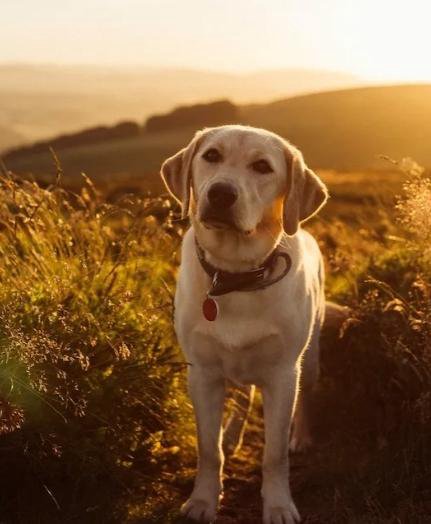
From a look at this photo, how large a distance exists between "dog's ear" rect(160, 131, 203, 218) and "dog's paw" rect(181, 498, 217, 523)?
1510 millimetres

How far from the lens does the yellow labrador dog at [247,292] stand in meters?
4.25

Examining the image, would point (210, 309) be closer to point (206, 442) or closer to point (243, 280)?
point (243, 280)

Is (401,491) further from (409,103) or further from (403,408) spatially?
(409,103)

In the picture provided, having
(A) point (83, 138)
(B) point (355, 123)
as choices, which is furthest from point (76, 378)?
(A) point (83, 138)

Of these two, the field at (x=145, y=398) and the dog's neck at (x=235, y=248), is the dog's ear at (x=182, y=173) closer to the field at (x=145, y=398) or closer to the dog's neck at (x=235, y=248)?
the dog's neck at (x=235, y=248)

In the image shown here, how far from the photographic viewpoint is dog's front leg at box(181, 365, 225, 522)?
443 centimetres

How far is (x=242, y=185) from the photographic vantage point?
4.07 metres

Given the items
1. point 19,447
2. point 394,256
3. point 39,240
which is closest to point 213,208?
point 19,447

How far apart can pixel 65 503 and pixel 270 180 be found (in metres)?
1.91

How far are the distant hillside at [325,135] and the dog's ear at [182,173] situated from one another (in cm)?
3040

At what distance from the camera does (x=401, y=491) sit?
4297 mm

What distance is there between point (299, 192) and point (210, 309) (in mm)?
766

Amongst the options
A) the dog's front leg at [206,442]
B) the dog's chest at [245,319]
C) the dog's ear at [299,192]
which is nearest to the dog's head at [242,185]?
the dog's ear at [299,192]

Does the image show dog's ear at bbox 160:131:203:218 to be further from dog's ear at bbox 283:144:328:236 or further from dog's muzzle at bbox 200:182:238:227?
dog's ear at bbox 283:144:328:236
